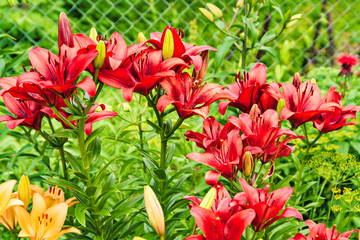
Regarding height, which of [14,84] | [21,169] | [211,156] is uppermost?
[14,84]

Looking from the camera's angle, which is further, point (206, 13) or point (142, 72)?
point (206, 13)

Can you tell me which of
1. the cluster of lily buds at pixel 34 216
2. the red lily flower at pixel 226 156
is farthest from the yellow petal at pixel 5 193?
the red lily flower at pixel 226 156

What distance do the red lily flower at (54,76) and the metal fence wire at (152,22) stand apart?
278 centimetres

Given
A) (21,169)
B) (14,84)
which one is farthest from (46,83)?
(21,169)

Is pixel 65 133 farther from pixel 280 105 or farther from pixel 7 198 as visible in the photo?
pixel 280 105

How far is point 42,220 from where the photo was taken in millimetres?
816

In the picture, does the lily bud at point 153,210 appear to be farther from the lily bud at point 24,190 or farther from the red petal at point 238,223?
the lily bud at point 24,190

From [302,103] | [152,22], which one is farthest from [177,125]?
[152,22]

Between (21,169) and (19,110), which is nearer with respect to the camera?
(19,110)

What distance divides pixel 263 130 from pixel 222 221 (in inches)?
8.1

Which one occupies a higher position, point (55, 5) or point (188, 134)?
point (55, 5)

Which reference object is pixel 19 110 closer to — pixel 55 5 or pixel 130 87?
pixel 130 87

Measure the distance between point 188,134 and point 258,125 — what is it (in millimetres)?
154

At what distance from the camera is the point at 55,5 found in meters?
3.58
